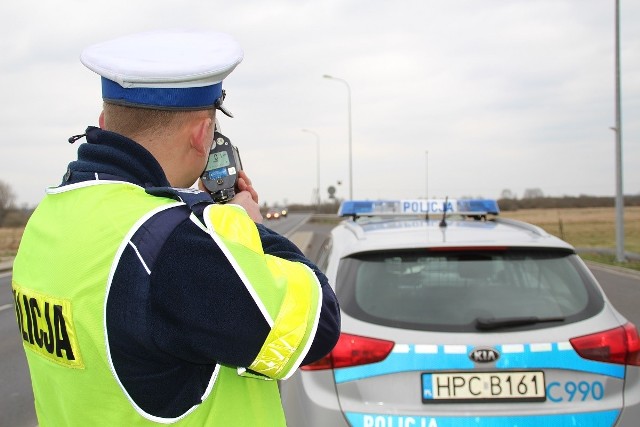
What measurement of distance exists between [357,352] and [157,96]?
1785 millimetres

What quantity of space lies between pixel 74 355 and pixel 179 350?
0.24 m

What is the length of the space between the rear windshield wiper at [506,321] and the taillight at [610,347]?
0.15 m

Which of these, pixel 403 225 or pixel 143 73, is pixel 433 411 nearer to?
pixel 403 225

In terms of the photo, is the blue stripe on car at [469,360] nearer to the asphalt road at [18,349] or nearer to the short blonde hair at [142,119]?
the short blonde hair at [142,119]

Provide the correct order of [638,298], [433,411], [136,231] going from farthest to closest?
1. [638,298]
2. [433,411]
3. [136,231]

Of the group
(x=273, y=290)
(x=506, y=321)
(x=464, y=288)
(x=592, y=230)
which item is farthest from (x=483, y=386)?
(x=592, y=230)

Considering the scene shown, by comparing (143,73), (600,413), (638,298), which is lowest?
(638,298)

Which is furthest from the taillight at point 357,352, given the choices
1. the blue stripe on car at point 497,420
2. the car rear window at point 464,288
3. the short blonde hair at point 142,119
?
the short blonde hair at point 142,119

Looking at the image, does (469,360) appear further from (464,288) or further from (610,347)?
(610,347)

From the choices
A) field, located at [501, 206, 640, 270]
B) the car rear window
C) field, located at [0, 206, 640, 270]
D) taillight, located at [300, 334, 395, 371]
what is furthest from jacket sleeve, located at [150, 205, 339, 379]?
field, located at [501, 206, 640, 270]

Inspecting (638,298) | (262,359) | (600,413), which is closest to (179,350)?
(262,359)

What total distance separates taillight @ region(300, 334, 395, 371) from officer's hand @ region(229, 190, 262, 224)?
135 centimetres

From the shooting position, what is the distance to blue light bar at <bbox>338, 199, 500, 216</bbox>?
5.16 meters

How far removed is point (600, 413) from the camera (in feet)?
9.10
